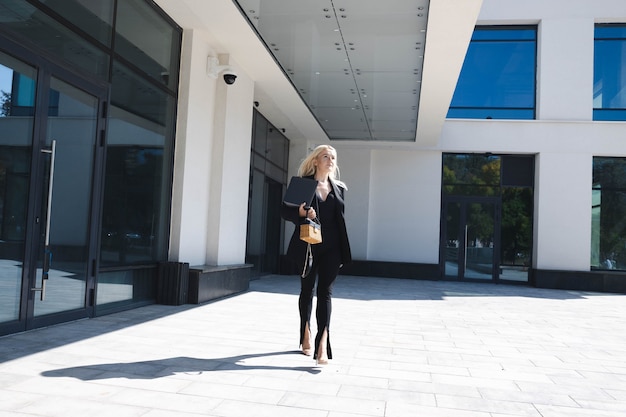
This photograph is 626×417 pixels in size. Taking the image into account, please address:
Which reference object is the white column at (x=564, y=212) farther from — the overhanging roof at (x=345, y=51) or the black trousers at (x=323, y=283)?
the black trousers at (x=323, y=283)

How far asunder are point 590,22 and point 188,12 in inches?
474

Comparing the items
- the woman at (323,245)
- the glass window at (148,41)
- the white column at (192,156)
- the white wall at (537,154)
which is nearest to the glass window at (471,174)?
the white wall at (537,154)

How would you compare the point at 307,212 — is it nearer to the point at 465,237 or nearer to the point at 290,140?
the point at 290,140

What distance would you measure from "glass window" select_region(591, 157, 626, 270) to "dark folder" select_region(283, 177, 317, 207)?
12.8 m

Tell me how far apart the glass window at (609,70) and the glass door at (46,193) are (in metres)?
13.6

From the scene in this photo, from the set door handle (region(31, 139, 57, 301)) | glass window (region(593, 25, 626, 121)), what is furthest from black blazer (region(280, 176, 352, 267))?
glass window (region(593, 25, 626, 121))

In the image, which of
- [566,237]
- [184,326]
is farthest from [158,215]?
[566,237]

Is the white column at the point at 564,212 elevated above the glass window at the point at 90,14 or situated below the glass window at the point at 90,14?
below

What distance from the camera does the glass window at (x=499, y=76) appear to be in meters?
14.9

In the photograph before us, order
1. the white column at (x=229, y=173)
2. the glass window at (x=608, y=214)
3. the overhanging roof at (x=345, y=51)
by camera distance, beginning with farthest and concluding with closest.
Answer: the glass window at (x=608, y=214)
the white column at (x=229, y=173)
the overhanging roof at (x=345, y=51)

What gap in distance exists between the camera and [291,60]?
8.66 m

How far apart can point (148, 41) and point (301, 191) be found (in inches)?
153

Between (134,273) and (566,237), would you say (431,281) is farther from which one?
(134,273)

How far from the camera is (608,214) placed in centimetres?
1433
